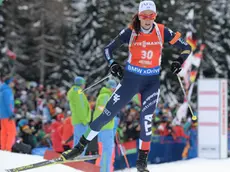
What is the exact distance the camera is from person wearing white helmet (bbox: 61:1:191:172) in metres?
6.36

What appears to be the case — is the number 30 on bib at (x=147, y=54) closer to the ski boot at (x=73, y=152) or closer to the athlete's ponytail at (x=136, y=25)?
the athlete's ponytail at (x=136, y=25)

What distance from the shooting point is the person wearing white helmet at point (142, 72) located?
636 centimetres

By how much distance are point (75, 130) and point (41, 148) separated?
9.39 ft

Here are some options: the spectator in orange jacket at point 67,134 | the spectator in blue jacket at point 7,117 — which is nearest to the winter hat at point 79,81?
the spectator in orange jacket at point 67,134

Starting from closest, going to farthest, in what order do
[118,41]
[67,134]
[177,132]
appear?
[118,41]
[67,134]
[177,132]

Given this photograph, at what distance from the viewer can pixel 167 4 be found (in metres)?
32.8

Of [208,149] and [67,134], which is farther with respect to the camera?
[208,149]

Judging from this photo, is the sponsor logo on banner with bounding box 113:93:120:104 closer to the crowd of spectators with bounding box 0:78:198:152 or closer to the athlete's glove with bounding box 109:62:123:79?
the athlete's glove with bounding box 109:62:123:79

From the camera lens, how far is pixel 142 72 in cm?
637

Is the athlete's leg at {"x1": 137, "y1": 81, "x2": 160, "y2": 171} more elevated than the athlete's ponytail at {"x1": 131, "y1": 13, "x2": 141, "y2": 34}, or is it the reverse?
the athlete's ponytail at {"x1": 131, "y1": 13, "x2": 141, "y2": 34}

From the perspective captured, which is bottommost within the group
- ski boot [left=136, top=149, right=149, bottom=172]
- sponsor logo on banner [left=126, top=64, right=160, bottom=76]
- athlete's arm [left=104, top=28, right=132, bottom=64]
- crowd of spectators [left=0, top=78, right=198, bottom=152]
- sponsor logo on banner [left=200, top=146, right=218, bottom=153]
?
sponsor logo on banner [left=200, top=146, right=218, bottom=153]

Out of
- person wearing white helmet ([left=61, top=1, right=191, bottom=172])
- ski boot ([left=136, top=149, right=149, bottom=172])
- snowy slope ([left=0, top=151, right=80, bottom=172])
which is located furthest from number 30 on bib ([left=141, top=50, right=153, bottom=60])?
snowy slope ([left=0, top=151, right=80, bottom=172])

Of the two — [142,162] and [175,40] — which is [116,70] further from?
[142,162]

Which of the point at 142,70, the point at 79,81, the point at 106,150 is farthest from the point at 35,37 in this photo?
the point at 142,70
